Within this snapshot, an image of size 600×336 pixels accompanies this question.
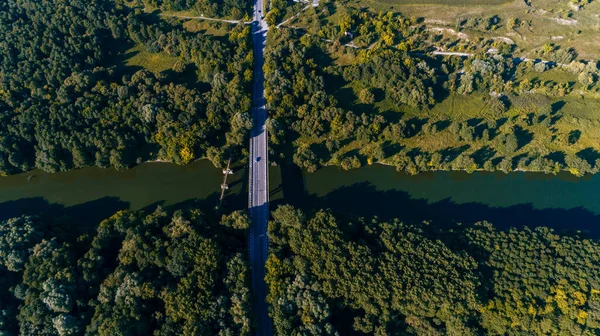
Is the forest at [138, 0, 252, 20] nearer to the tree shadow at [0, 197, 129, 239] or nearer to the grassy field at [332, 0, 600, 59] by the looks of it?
the grassy field at [332, 0, 600, 59]

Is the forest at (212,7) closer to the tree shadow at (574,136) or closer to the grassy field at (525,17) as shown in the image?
the grassy field at (525,17)

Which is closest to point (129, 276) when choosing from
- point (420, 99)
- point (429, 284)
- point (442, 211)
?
point (429, 284)

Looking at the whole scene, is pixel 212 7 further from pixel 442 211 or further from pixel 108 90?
pixel 442 211

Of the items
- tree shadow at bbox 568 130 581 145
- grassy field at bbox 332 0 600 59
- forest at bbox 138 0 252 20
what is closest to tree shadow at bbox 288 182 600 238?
tree shadow at bbox 568 130 581 145

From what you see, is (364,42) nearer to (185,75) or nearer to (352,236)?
(185,75)

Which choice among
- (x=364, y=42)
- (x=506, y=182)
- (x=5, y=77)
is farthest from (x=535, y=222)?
(x=5, y=77)

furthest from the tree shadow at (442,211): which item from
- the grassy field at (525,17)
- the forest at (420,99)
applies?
the grassy field at (525,17)
